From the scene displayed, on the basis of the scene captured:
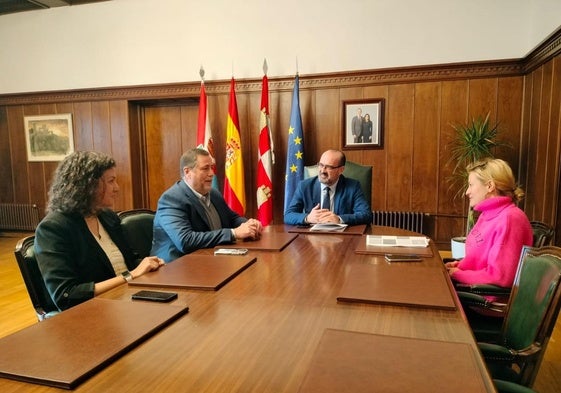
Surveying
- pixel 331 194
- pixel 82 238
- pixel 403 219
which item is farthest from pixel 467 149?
pixel 82 238

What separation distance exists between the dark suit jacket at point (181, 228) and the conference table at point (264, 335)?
0.53 metres

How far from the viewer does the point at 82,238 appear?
1.54 m

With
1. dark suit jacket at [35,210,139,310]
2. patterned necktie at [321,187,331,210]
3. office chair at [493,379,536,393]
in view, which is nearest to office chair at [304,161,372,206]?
patterned necktie at [321,187,331,210]

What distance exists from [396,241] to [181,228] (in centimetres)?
109

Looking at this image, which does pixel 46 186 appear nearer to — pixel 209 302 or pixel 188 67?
pixel 188 67

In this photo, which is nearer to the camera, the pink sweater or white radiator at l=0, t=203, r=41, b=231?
the pink sweater

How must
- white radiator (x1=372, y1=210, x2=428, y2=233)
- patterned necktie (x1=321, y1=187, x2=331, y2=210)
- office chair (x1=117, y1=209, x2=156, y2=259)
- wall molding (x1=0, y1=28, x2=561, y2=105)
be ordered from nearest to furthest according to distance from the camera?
1. office chair (x1=117, y1=209, x2=156, y2=259)
2. patterned necktie (x1=321, y1=187, x2=331, y2=210)
3. wall molding (x1=0, y1=28, x2=561, y2=105)
4. white radiator (x1=372, y1=210, x2=428, y2=233)

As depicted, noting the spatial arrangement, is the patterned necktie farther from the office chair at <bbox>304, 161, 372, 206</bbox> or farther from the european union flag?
the european union flag

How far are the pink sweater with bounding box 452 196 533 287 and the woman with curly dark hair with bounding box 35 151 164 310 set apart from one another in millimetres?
1381

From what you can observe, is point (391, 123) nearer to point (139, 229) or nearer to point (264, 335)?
point (139, 229)

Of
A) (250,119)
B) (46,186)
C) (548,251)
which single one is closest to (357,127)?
(250,119)

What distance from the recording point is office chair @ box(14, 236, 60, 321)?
1.46 meters

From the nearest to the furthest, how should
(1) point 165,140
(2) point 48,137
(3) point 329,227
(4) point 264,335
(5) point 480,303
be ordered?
(4) point 264,335
(5) point 480,303
(3) point 329,227
(1) point 165,140
(2) point 48,137

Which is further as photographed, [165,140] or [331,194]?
[165,140]
